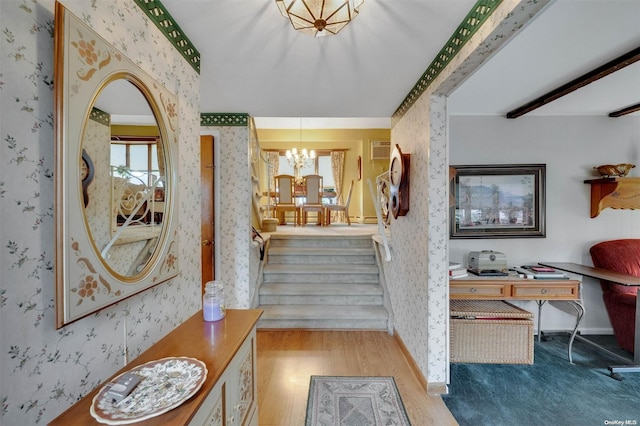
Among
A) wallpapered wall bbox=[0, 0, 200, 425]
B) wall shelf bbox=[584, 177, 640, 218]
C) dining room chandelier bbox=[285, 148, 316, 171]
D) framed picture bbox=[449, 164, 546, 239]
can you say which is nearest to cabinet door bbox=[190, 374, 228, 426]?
wallpapered wall bbox=[0, 0, 200, 425]

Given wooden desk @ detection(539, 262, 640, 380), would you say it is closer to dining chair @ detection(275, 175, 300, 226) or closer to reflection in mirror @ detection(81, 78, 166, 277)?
reflection in mirror @ detection(81, 78, 166, 277)

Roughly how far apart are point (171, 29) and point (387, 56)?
138 cm

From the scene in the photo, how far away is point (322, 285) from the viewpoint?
3621 mm

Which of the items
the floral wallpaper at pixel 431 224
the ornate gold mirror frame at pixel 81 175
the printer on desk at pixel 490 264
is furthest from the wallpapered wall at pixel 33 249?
the printer on desk at pixel 490 264

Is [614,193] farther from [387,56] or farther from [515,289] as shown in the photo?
[387,56]

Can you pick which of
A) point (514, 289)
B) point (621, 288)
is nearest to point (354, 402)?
point (514, 289)

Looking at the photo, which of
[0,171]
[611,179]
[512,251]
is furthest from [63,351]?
[611,179]

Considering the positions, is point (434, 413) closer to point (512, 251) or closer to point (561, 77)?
point (512, 251)

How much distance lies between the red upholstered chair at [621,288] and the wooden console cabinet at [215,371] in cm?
367

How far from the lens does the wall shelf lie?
2.86 metres

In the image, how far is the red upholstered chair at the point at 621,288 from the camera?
272cm

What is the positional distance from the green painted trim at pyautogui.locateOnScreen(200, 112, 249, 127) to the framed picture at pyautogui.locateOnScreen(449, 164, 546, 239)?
2.54 m

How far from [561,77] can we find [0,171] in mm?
3426

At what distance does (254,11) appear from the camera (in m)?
1.47
